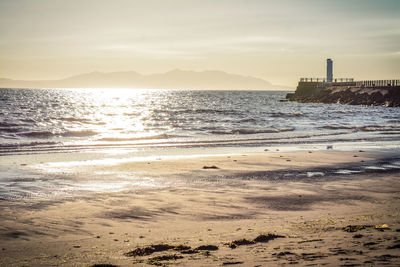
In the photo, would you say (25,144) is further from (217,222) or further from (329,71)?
(329,71)

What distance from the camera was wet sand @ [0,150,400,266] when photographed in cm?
565

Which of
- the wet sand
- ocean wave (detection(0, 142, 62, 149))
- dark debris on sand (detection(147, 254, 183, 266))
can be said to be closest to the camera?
dark debris on sand (detection(147, 254, 183, 266))

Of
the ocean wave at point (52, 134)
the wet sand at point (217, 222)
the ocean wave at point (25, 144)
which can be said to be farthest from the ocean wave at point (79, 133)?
the wet sand at point (217, 222)

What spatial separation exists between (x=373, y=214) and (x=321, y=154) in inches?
409

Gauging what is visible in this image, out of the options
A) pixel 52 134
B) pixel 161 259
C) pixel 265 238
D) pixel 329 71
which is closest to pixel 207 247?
pixel 161 259

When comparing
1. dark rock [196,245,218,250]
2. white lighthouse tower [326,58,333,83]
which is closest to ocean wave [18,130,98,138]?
dark rock [196,245,218,250]

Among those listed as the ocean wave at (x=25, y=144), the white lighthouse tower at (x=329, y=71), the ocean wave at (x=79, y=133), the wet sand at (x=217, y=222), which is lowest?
the ocean wave at (x=25, y=144)

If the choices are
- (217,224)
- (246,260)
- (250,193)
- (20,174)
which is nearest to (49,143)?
(20,174)

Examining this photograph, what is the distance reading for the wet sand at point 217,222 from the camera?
18.5 ft

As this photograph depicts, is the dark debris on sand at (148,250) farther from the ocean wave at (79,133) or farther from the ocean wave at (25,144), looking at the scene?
the ocean wave at (79,133)

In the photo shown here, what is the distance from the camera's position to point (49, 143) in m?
24.3

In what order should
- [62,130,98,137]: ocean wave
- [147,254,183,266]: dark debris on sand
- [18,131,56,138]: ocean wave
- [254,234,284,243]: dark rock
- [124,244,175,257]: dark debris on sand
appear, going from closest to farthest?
1. [147,254,183,266]: dark debris on sand
2. [124,244,175,257]: dark debris on sand
3. [254,234,284,243]: dark rock
4. [18,131,56,138]: ocean wave
5. [62,130,98,137]: ocean wave

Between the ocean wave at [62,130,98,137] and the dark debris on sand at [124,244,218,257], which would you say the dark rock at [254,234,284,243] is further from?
the ocean wave at [62,130,98,137]

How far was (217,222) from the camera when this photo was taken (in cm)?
765
